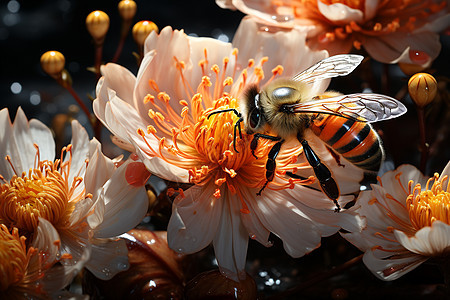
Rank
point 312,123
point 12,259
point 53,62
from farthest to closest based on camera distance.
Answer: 1. point 53,62
2. point 312,123
3. point 12,259

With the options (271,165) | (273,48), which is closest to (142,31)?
(273,48)

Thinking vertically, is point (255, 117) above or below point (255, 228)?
above

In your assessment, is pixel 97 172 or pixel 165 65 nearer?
pixel 97 172

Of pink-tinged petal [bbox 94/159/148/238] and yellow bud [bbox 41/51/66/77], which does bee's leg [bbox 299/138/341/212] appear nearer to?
pink-tinged petal [bbox 94/159/148/238]

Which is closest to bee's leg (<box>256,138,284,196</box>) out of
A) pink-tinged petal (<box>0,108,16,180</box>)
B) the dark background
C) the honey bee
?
the honey bee

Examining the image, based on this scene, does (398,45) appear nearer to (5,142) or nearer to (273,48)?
(273,48)
